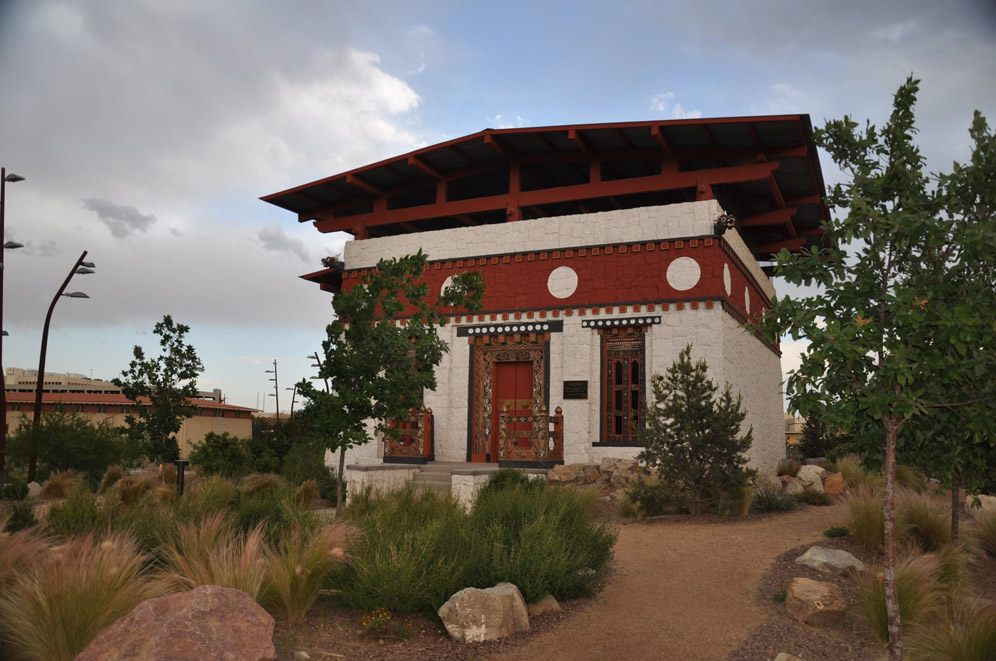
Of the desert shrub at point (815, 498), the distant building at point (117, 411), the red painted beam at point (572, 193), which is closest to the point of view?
the desert shrub at point (815, 498)

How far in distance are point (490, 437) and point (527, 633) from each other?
10.4 metres

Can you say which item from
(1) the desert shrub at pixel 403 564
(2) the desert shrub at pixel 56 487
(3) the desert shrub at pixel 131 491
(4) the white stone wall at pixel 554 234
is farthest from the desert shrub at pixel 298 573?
(4) the white stone wall at pixel 554 234

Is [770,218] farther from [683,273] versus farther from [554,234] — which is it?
[554,234]

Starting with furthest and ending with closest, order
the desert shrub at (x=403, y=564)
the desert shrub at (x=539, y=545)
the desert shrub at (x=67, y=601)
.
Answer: the desert shrub at (x=539, y=545) < the desert shrub at (x=403, y=564) < the desert shrub at (x=67, y=601)

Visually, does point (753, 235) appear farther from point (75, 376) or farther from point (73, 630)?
point (75, 376)

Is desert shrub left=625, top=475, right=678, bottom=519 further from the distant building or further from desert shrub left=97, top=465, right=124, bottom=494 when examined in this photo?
the distant building

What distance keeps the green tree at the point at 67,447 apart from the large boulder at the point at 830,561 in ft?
53.3

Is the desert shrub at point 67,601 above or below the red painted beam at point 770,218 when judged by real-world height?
below

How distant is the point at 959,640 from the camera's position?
18.1 ft

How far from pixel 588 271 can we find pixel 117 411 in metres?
30.6

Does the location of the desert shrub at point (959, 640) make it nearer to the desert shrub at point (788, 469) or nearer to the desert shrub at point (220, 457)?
the desert shrub at point (788, 469)

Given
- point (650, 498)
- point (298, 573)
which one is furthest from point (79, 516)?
point (650, 498)

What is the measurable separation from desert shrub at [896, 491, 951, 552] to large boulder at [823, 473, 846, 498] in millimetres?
5296

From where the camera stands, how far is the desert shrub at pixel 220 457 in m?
17.8
